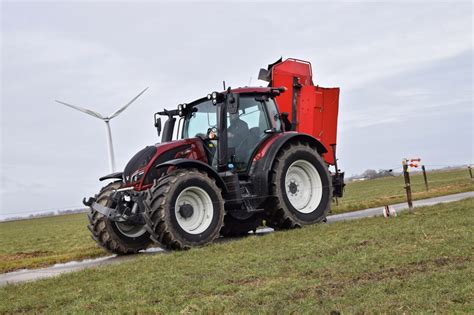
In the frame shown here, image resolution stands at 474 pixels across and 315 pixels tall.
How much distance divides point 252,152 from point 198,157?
115cm

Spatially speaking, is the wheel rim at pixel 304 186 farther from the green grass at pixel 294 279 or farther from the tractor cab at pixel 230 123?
→ the green grass at pixel 294 279

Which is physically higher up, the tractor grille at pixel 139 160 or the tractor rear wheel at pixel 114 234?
the tractor grille at pixel 139 160

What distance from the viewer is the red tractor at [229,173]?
9.34m

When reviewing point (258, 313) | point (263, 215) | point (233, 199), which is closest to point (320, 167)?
point (263, 215)

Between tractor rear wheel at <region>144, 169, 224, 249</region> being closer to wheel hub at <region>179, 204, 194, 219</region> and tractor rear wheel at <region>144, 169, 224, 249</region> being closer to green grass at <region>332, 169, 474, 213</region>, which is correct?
wheel hub at <region>179, 204, 194, 219</region>

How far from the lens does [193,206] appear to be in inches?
379

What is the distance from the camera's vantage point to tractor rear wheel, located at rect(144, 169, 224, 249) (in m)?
8.84

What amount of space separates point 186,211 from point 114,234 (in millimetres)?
2029

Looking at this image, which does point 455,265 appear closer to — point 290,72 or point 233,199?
point 233,199

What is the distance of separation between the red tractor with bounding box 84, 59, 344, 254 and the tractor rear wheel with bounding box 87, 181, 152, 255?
Result: 0.02 meters

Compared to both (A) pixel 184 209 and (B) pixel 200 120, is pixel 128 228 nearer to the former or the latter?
(A) pixel 184 209

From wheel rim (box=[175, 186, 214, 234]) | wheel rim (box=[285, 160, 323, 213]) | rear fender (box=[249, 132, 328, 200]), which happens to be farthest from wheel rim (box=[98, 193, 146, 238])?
wheel rim (box=[285, 160, 323, 213])

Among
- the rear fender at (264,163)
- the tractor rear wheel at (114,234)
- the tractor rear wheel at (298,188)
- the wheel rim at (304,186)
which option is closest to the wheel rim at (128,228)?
the tractor rear wheel at (114,234)

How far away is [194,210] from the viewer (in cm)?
962
